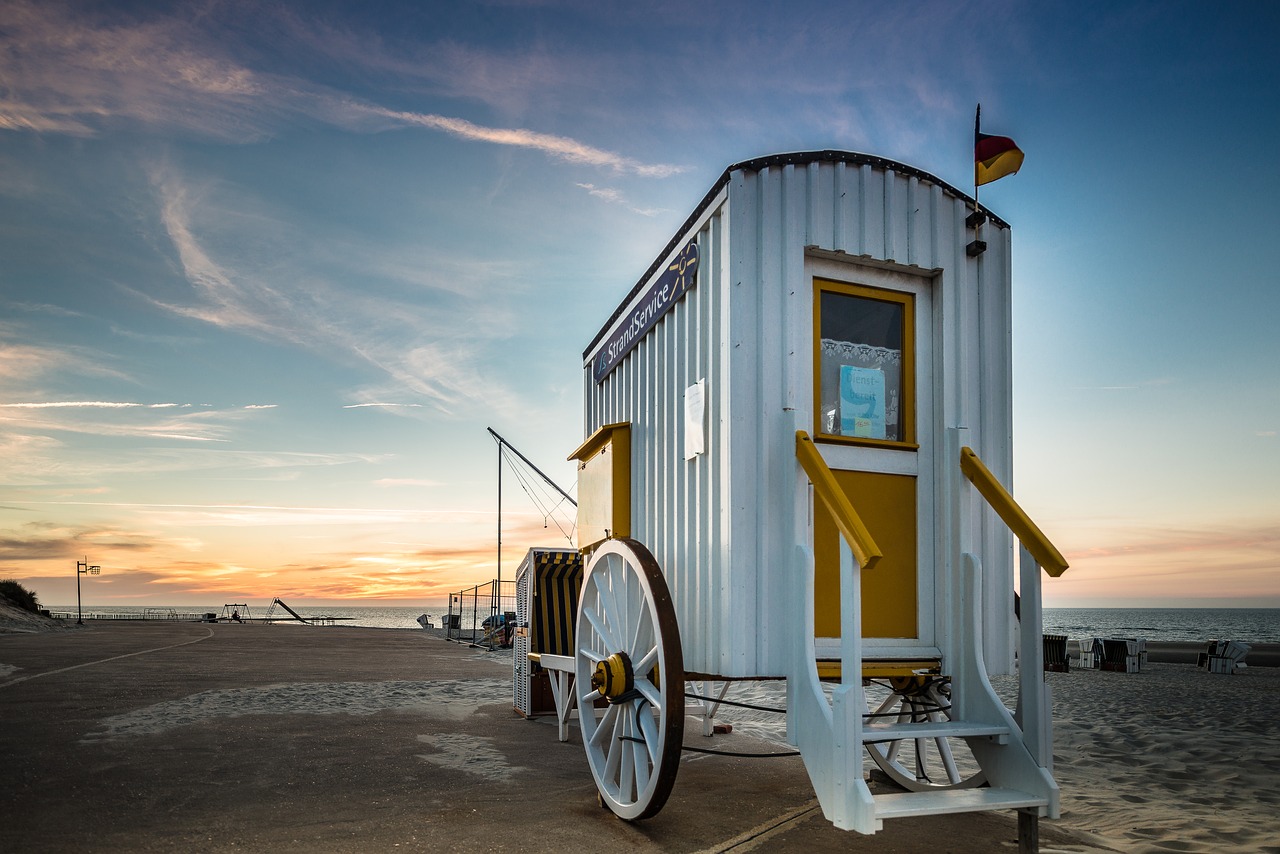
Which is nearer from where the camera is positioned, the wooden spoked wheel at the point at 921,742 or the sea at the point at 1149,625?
the wooden spoked wheel at the point at 921,742

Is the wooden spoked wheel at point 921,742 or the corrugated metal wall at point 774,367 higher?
the corrugated metal wall at point 774,367

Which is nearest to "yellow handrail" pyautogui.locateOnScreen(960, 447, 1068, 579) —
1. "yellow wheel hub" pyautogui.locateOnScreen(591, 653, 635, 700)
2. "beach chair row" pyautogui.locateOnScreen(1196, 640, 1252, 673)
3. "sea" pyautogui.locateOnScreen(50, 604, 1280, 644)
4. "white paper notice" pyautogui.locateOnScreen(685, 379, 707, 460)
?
"white paper notice" pyautogui.locateOnScreen(685, 379, 707, 460)

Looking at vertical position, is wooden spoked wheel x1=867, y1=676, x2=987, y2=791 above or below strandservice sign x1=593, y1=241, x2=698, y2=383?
below

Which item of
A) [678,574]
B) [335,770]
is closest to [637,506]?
[678,574]

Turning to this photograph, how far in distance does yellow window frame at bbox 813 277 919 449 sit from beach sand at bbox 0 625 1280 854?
2.29m

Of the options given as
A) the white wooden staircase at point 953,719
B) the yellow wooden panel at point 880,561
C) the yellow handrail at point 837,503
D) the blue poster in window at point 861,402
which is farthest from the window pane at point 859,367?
the white wooden staircase at point 953,719

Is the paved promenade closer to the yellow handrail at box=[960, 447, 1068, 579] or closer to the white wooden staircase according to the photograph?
the white wooden staircase

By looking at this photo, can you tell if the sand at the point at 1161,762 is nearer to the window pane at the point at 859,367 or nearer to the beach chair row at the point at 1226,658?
the window pane at the point at 859,367

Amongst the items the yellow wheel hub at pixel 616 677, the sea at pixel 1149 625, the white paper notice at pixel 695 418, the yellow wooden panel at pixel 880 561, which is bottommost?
the sea at pixel 1149 625

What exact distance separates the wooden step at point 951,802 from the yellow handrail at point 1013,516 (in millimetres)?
1080

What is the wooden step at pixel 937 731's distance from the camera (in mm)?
4422

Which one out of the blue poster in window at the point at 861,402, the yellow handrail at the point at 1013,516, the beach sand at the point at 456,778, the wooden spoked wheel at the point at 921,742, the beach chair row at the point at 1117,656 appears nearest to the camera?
the yellow handrail at the point at 1013,516

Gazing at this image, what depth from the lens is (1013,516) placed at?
4.84 metres

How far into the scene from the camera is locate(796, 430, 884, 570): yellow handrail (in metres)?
4.23
